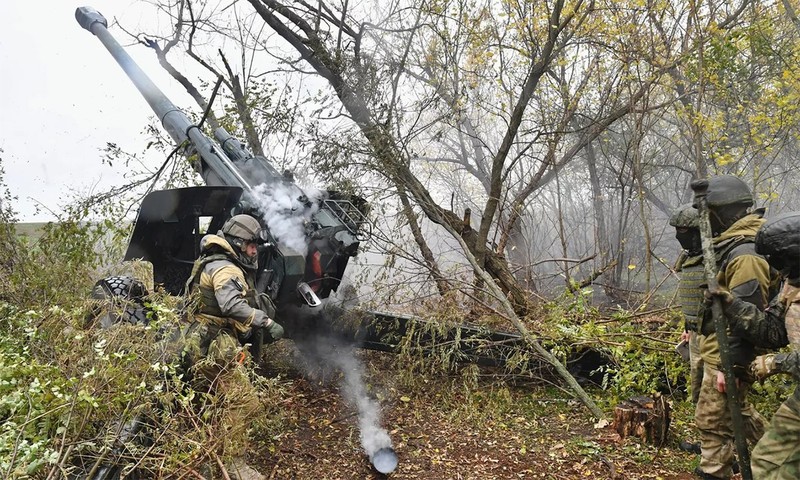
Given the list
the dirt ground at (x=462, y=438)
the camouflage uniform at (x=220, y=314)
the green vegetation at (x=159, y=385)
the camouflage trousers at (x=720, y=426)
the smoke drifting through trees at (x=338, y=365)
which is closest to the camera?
the green vegetation at (x=159, y=385)

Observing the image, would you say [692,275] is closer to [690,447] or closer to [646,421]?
[646,421]

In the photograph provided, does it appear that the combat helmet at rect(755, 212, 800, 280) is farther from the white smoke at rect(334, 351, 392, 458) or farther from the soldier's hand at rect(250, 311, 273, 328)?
the soldier's hand at rect(250, 311, 273, 328)

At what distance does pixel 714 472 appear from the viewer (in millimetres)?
3617

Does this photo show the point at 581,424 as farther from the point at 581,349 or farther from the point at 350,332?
the point at 350,332

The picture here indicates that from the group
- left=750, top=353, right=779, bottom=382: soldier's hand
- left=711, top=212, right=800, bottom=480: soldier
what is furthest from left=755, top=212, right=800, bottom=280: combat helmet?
left=750, top=353, right=779, bottom=382: soldier's hand

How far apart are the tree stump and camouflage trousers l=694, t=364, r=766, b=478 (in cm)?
60

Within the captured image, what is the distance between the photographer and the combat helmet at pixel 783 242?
268cm

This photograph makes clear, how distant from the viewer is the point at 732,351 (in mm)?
3371

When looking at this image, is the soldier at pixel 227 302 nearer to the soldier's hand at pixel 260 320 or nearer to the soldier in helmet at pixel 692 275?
the soldier's hand at pixel 260 320

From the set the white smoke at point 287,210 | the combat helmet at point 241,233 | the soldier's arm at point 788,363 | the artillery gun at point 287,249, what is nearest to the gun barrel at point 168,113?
the artillery gun at point 287,249

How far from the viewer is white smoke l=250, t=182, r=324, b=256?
18.2ft

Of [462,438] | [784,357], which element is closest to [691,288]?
[784,357]

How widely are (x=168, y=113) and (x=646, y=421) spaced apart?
665 cm

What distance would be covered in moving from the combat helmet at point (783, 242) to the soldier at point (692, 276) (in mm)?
873
